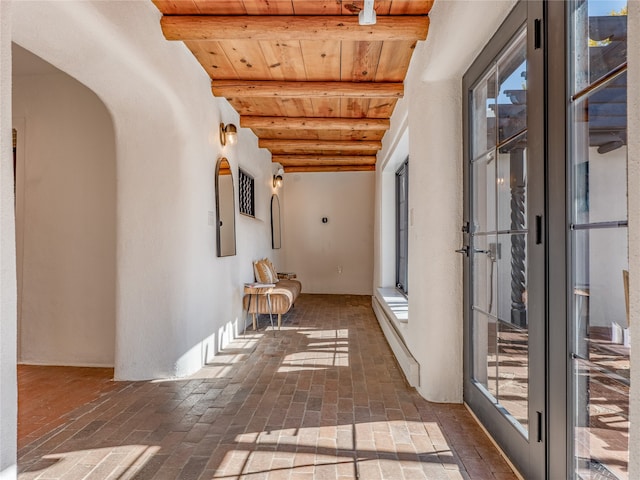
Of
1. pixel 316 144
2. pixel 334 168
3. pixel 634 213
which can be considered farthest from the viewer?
pixel 334 168

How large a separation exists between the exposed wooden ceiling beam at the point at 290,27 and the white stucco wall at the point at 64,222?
4.60 feet

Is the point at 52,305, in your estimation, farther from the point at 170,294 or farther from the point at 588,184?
the point at 588,184

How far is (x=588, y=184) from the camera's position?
57.4 inches

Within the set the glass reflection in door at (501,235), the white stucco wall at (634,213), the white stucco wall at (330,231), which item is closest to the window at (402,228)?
the white stucco wall at (330,231)

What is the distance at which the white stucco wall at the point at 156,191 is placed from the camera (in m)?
2.75

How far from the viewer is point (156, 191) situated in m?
3.28

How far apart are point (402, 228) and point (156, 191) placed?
12.9 feet

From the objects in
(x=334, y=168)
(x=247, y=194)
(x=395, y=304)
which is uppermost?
(x=334, y=168)

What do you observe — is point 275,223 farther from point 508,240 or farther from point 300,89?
point 508,240

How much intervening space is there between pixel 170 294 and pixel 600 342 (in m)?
2.96

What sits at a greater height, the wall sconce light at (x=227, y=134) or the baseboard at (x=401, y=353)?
the wall sconce light at (x=227, y=134)

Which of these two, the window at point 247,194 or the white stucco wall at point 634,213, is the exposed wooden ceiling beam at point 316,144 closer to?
the window at point 247,194

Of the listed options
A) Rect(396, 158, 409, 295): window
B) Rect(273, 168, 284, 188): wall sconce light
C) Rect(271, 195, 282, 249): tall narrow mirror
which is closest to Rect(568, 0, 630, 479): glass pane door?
Rect(396, 158, 409, 295): window

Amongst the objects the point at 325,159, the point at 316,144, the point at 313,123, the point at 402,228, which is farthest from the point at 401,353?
the point at 325,159
